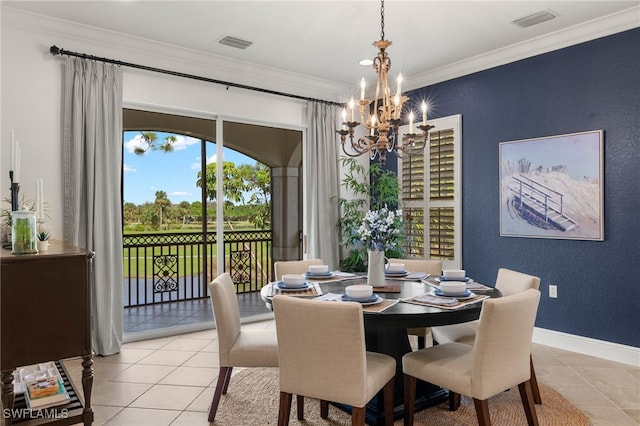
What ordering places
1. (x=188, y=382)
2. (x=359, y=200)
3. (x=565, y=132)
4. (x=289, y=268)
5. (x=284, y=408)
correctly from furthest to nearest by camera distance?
(x=359, y=200) → (x=565, y=132) → (x=289, y=268) → (x=188, y=382) → (x=284, y=408)

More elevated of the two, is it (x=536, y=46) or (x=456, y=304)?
(x=536, y=46)

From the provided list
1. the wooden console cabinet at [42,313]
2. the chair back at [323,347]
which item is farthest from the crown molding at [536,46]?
→ the wooden console cabinet at [42,313]

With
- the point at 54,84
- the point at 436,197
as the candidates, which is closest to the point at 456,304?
the point at 436,197

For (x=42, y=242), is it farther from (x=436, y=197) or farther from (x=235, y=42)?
(x=436, y=197)

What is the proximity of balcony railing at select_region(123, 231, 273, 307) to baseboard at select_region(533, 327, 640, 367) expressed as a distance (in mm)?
3414

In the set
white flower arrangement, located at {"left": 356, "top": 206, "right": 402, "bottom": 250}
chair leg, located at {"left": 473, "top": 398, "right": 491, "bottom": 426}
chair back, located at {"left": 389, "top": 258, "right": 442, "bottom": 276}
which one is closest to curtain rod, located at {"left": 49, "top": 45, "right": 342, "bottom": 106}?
chair back, located at {"left": 389, "top": 258, "right": 442, "bottom": 276}

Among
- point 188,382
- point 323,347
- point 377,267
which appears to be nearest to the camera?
point 323,347

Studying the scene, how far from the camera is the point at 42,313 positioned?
2.16m

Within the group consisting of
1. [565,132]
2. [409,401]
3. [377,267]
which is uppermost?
[565,132]

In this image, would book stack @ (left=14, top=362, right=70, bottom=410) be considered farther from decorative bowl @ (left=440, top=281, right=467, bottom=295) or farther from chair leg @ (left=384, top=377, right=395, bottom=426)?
decorative bowl @ (left=440, top=281, right=467, bottom=295)

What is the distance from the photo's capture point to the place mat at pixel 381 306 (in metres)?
2.29

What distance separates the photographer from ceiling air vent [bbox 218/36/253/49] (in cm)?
414

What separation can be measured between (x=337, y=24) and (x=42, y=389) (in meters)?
3.31

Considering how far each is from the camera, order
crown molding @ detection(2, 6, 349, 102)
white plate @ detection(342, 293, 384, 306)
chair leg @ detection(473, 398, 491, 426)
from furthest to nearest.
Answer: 1. crown molding @ detection(2, 6, 349, 102)
2. white plate @ detection(342, 293, 384, 306)
3. chair leg @ detection(473, 398, 491, 426)
